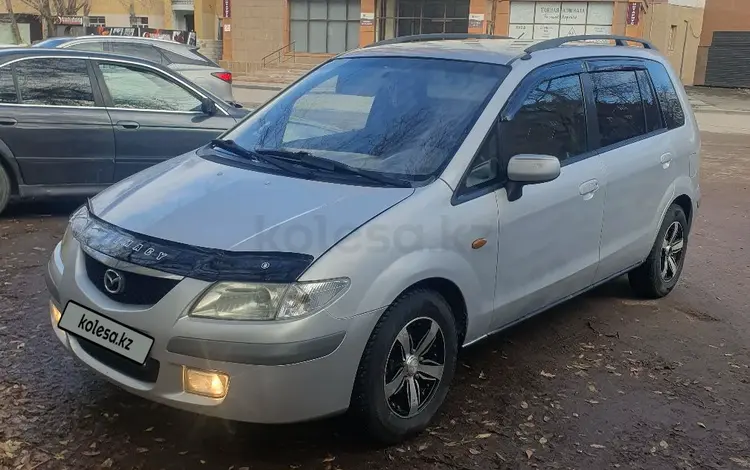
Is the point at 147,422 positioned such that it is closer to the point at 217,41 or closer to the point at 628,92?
the point at 628,92

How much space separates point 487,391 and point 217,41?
4153cm

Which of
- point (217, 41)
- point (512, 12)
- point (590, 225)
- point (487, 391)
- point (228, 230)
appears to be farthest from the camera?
point (217, 41)

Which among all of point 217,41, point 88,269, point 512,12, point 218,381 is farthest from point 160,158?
point 217,41

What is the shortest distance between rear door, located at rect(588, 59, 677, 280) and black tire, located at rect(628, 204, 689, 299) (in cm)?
17

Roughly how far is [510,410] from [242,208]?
1668 mm

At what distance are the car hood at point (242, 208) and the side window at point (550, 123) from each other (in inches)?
32.3

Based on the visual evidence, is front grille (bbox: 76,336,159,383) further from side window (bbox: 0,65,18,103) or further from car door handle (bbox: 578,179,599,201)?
side window (bbox: 0,65,18,103)

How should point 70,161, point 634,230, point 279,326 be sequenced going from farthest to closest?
1. point 70,161
2. point 634,230
3. point 279,326

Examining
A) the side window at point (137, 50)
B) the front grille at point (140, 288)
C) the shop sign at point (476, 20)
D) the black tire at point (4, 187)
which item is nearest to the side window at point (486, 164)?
the front grille at point (140, 288)

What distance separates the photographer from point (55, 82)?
22.2 feet

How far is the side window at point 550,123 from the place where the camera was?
3848 millimetres

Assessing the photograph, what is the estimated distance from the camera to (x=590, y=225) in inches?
170

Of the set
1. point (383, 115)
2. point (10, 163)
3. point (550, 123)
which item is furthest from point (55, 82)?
point (550, 123)

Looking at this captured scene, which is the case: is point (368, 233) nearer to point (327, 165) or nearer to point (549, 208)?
point (327, 165)
